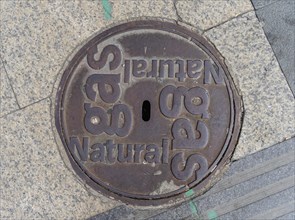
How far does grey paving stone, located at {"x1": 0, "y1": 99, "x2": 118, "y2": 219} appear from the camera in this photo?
6.20ft

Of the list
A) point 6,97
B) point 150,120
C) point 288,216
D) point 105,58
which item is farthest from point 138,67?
point 288,216

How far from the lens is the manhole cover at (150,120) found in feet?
6.09

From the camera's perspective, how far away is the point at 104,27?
1929mm

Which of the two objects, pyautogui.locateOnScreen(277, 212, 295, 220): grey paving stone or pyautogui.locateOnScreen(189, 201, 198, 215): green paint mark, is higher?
pyautogui.locateOnScreen(189, 201, 198, 215): green paint mark

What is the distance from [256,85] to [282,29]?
1.12ft

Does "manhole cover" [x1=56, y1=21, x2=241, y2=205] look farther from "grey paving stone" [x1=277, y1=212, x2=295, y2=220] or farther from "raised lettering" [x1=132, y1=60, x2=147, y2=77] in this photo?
"grey paving stone" [x1=277, y1=212, x2=295, y2=220]

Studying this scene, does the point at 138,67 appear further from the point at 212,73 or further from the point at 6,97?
the point at 6,97

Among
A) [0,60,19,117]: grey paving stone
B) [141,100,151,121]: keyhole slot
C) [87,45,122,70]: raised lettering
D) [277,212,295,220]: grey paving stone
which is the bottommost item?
[277,212,295,220]: grey paving stone

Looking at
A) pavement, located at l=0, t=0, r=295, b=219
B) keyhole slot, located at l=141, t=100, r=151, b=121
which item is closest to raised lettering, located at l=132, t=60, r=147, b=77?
keyhole slot, located at l=141, t=100, r=151, b=121

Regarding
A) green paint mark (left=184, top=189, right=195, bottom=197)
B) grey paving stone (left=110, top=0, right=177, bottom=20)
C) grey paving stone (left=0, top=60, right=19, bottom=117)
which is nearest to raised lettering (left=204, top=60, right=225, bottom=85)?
grey paving stone (left=110, top=0, right=177, bottom=20)

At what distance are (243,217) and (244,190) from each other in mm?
144

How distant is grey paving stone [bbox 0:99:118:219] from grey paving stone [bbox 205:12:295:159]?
2.87 ft

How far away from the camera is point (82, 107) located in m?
1.88

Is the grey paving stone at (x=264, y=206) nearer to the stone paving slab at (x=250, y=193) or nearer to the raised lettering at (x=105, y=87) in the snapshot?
the stone paving slab at (x=250, y=193)
